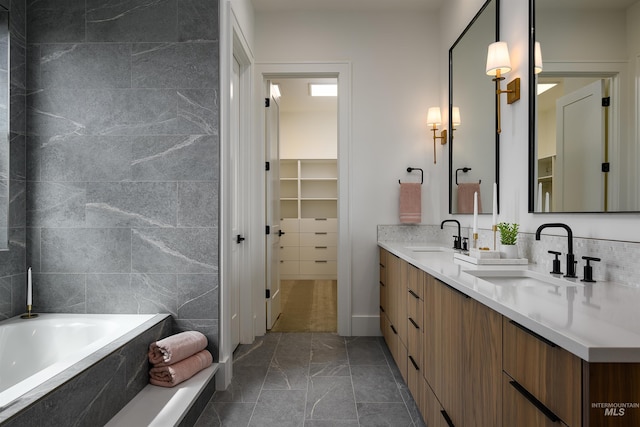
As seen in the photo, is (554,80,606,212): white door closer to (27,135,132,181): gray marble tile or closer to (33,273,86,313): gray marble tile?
(27,135,132,181): gray marble tile

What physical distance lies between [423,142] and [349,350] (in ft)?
6.25

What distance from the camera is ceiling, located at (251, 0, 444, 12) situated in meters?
3.31

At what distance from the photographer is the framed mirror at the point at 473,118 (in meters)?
2.40

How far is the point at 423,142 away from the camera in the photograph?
→ 3.47m

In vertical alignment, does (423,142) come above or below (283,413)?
above

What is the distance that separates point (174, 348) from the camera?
209 centimetres

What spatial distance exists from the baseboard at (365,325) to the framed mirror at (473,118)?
120 cm

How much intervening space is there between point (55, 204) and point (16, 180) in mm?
238

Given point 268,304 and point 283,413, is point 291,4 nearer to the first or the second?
point 268,304

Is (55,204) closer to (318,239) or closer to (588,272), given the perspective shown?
(588,272)

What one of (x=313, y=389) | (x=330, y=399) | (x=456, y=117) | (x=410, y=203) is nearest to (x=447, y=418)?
(x=330, y=399)

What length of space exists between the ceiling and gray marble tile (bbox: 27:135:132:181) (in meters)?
1.83

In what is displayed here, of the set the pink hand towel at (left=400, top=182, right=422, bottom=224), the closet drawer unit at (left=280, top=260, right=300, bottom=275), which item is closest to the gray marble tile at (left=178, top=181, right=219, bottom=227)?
the pink hand towel at (left=400, top=182, right=422, bottom=224)

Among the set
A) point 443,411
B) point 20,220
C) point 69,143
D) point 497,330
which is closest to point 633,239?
point 497,330
